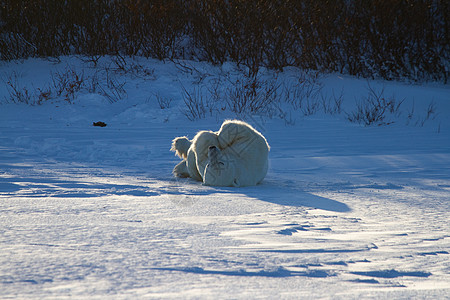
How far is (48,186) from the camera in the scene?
12.9 ft

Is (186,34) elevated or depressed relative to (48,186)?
elevated

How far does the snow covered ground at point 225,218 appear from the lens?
183cm

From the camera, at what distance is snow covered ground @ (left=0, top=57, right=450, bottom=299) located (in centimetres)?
183

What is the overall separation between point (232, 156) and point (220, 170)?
0.58 ft

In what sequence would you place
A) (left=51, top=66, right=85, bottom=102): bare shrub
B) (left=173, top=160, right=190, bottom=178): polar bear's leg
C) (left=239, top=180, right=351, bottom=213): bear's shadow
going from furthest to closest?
(left=51, top=66, right=85, bottom=102): bare shrub → (left=173, top=160, right=190, bottom=178): polar bear's leg → (left=239, top=180, right=351, bottom=213): bear's shadow

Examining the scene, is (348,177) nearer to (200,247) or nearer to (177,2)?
(200,247)

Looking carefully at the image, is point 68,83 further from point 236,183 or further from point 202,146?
point 236,183

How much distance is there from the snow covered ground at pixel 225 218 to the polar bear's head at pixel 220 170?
0.35 feet

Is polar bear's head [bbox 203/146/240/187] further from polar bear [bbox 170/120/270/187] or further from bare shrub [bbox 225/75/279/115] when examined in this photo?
bare shrub [bbox 225/75/279/115]

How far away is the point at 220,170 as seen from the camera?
159 inches

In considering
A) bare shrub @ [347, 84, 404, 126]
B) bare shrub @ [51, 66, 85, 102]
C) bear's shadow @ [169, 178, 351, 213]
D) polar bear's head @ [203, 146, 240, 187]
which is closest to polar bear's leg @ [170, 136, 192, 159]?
bear's shadow @ [169, 178, 351, 213]

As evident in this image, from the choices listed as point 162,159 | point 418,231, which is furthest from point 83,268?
point 162,159

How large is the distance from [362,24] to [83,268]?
1223 cm

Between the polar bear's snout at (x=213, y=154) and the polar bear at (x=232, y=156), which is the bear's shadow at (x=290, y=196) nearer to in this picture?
the polar bear at (x=232, y=156)
